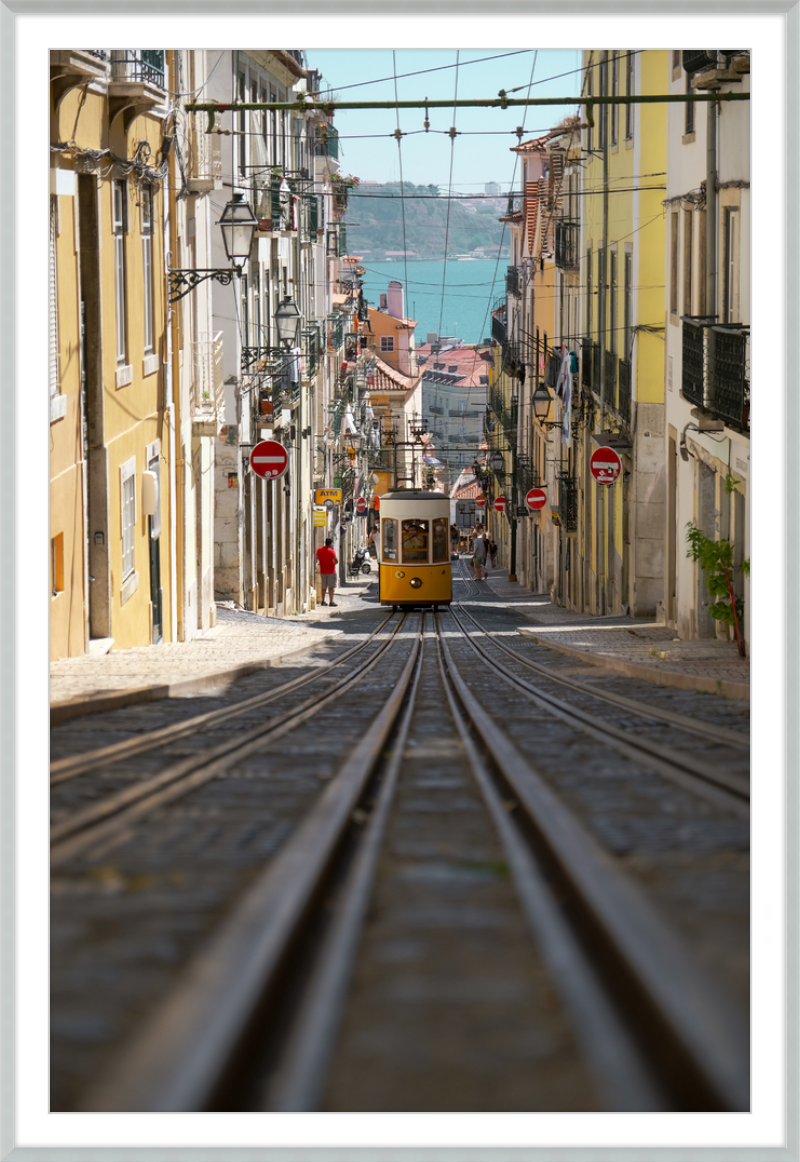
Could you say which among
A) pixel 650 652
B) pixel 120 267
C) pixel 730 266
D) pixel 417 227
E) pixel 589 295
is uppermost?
pixel 417 227

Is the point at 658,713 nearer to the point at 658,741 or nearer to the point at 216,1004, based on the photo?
the point at 658,741

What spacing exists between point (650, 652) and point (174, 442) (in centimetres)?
719

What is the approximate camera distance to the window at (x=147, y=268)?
51.7 feet

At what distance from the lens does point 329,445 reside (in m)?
50.0

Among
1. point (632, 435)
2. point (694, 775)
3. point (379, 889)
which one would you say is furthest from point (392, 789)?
point (632, 435)

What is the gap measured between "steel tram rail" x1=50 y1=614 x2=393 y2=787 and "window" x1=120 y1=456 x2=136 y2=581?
11.3 ft

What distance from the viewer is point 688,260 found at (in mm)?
17859

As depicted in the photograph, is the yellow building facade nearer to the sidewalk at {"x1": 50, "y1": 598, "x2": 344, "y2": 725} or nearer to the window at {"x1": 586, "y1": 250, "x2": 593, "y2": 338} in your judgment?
the sidewalk at {"x1": 50, "y1": 598, "x2": 344, "y2": 725}

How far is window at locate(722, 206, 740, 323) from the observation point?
584 inches

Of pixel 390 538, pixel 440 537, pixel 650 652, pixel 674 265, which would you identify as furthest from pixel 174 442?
pixel 440 537

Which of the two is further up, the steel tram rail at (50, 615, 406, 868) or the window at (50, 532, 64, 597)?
the window at (50, 532, 64, 597)

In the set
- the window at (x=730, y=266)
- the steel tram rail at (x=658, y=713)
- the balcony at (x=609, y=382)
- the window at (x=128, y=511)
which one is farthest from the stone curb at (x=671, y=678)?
the balcony at (x=609, y=382)

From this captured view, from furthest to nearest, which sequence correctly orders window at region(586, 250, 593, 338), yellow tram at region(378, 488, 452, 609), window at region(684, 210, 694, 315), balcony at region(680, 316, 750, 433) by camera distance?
yellow tram at region(378, 488, 452, 609) < window at region(586, 250, 593, 338) < window at region(684, 210, 694, 315) < balcony at region(680, 316, 750, 433)

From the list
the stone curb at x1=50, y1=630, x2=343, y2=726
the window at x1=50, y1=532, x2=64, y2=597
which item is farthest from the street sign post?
the window at x1=50, y1=532, x2=64, y2=597
